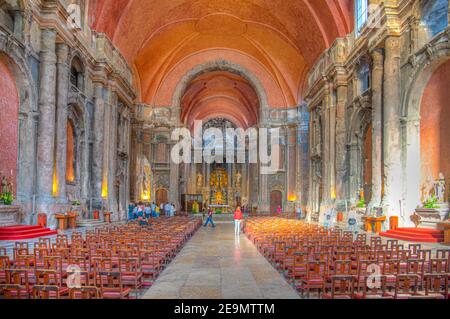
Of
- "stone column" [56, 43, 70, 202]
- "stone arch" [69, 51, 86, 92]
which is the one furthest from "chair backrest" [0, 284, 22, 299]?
"stone arch" [69, 51, 86, 92]

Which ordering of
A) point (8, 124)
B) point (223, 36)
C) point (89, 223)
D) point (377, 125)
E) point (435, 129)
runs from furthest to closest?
point (223, 36) < point (89, 223) < point (377, 125) < point (435, 129) < point (8, 124)

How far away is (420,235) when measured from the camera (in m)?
14.8

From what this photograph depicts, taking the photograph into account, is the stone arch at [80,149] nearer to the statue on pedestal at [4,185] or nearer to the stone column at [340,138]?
the statue on pedestal at [4,185]

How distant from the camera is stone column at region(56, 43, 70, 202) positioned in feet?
61.2

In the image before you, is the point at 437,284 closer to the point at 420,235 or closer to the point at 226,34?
the point at 420,235

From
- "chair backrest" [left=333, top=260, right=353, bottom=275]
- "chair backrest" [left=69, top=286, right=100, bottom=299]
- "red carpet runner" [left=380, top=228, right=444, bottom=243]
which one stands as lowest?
"red carpet runner" [left=380, top=228, right=444, bottom=243]

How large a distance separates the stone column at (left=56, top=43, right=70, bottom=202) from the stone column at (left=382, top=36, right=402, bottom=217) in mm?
14193

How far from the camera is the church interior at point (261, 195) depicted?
7.55 metres

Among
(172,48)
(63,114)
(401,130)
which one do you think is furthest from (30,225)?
(172,48)

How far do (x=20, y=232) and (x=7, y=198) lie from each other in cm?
145

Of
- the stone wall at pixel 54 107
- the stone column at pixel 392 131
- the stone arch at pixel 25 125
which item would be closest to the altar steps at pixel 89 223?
the stone wall at pixel 54 107

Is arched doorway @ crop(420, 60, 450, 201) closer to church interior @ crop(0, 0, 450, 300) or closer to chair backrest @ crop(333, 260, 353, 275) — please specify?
church interior @ crop(0, 0, 450, 300)

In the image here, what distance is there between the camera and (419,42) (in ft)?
54.6

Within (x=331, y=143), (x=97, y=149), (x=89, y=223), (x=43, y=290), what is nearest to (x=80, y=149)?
(x=97, y=149)
